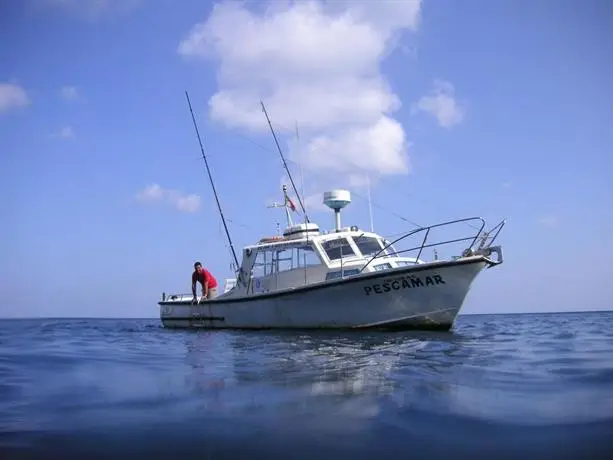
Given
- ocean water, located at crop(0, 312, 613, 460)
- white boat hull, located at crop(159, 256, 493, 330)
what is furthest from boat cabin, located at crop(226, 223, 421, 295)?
ocean water, located at crop(0, 312, 613, 460)

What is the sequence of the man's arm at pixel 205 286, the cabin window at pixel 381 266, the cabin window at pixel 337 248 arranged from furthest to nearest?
1. the man's arm at pixel 205 286
2. the cabin window at pixel 337 248
3. the cabin window at pixel 381 266

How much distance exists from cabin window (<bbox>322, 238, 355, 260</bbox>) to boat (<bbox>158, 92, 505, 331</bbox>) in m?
0.03

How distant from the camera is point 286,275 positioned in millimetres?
15008

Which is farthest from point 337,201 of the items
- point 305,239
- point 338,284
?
point 338,284

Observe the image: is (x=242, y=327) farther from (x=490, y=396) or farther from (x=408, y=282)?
(x=490, y=396)

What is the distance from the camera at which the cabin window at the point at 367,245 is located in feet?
48.0

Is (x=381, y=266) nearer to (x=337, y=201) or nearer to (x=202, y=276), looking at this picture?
(x=337, y=201)

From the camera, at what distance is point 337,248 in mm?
14508

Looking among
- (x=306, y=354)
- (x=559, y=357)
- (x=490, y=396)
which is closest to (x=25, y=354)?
(x=306, y=354)

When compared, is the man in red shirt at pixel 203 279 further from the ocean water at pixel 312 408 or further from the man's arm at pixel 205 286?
the ocean water at pixel 312 408

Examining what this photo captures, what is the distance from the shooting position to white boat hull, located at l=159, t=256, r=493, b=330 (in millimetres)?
12086

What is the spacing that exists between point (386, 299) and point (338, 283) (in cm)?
122

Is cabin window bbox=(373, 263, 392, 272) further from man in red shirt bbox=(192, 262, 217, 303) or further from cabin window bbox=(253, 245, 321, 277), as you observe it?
man in red shirt bbox=(192, 262, 217, 303)

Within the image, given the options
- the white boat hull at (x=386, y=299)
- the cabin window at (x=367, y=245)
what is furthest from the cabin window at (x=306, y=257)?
the white boat hull at (x=386, y=299)
